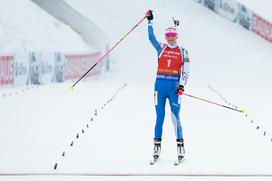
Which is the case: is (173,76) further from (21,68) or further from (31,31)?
(31,31)

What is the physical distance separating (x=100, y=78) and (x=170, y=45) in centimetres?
2102

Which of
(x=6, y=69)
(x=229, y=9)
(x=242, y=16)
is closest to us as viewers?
(x=6, y=69)

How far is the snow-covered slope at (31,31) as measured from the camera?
30.4 metres

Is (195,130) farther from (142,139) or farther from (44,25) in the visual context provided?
(44,25)

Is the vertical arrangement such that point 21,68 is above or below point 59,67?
below

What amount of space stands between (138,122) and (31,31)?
17.8m

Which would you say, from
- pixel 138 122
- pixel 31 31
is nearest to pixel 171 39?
pixel 138 122

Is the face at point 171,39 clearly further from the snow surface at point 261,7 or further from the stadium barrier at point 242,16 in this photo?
the snow surface at point 261,7

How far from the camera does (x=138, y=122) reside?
16.1m

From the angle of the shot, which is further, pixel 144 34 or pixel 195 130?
pixel 144 34

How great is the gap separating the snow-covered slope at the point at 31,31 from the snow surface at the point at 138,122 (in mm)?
2698

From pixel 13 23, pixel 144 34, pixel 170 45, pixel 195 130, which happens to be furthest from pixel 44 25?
pixel 170 45

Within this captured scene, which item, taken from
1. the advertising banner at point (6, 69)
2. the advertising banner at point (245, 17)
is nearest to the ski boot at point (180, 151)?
the advertising banner at point (6, 69)

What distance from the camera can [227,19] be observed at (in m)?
42.4
